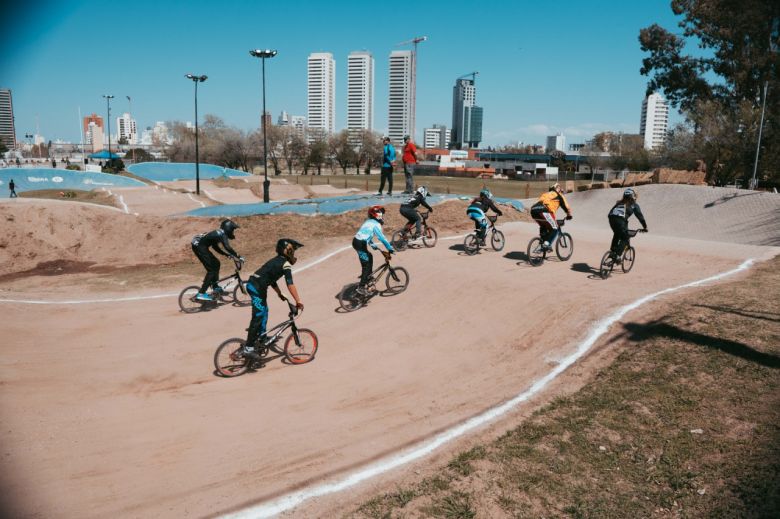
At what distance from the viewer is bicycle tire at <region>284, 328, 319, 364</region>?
1020 centimetres

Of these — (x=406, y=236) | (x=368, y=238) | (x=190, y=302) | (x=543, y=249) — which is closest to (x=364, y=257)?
(x=368, y=238)

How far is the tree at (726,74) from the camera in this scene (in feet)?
145

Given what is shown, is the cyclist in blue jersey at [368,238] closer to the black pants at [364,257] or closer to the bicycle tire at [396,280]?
the black pants at [364,257]

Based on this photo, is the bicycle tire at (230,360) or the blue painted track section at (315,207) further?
the blue painted track section at (315,207)

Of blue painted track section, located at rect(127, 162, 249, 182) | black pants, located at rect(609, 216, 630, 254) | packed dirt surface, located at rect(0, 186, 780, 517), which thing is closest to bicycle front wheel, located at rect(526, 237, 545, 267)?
packed dirt surface, located at rect(0, 186, 780, 517)

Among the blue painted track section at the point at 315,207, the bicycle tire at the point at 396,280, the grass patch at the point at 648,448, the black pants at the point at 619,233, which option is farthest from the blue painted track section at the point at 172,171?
the grass patch at the point at 648,448

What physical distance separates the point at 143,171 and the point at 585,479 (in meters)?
75.0

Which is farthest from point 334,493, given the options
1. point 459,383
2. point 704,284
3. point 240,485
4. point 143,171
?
point 143,171

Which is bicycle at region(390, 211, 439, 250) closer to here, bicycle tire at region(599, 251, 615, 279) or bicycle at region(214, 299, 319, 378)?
bicycle tire at region(599, 251, 615, 279)

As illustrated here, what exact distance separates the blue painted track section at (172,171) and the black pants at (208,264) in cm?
5919

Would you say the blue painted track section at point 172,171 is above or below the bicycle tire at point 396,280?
above

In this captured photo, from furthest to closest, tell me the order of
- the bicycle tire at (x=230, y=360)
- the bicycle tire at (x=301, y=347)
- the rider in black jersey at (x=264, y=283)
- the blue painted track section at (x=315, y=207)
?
the blue painted track section at (x=315, y=207), the bicycle tire at (x=301, y=347), the bicycle tire at (x=230, y=360), the rider in black jersey at (x=264, y=283)

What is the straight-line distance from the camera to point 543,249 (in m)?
15.8

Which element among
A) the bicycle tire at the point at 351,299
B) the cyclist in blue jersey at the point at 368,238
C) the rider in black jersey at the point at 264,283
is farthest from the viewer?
the bicycle tire at the point at 351,299
